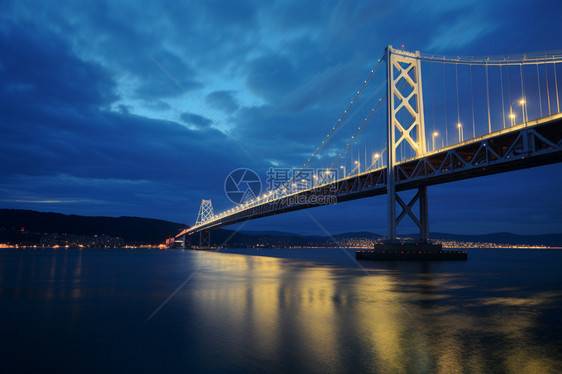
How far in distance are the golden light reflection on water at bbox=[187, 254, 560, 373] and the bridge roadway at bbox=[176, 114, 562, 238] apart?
1611 centimetres

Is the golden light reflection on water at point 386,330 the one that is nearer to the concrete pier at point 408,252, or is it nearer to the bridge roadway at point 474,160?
the bridge roadway at point 474,160

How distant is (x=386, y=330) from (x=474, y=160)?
92.4 feet

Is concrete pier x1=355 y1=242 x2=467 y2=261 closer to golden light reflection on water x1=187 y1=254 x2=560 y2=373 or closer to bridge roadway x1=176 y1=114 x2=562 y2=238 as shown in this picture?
bridge roadway x1=176 y1=114 x2=562 y2=238

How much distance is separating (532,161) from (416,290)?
62.5 ft

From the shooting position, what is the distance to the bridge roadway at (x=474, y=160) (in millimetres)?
27156

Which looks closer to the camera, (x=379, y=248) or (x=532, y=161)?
(x=532, y=161)

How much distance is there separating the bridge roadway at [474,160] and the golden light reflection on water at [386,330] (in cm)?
1611

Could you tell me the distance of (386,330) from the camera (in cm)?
850

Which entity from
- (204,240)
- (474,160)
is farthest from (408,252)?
(204,240)

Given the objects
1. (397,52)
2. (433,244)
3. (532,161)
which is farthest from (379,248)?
(397,52)

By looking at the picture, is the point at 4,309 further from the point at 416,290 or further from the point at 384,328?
the point at 416,290

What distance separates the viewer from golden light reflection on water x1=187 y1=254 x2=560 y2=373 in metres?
6.16

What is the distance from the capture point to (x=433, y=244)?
3916 centimetres

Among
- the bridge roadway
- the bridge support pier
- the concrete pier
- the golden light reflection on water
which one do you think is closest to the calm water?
the golden light reflection on water
